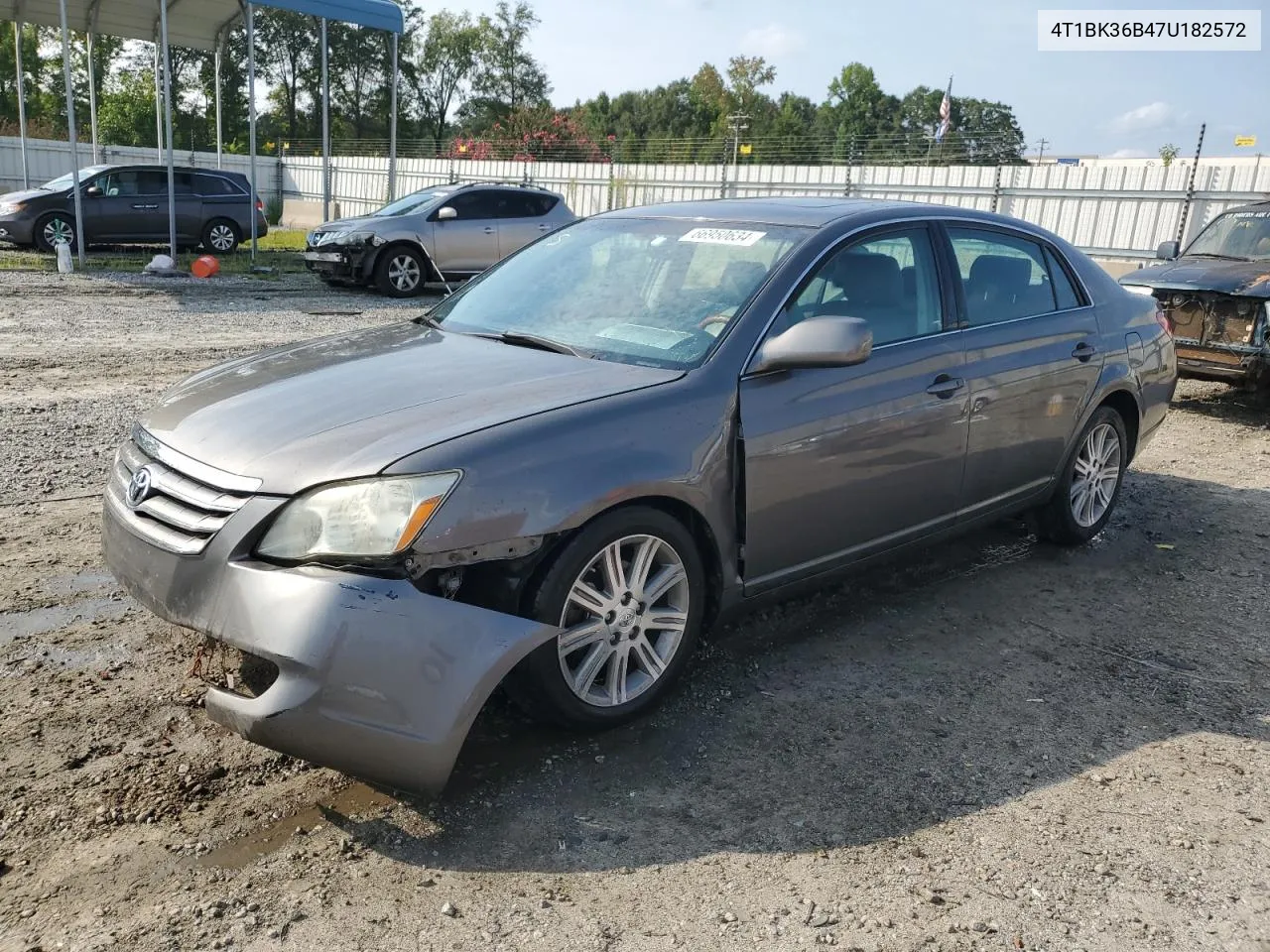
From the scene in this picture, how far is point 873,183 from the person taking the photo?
2431 cm

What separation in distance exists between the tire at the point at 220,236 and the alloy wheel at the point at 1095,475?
17.5 meters

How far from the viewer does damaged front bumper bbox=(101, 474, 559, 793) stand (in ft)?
8.66

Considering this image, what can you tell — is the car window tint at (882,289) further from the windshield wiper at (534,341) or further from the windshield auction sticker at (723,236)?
the windshield wiper at (534,341)

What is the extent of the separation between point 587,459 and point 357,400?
2.57 feet

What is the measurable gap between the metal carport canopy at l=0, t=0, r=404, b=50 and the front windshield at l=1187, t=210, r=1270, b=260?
13534 mm

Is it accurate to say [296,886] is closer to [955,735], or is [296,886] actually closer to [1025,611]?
[955,735]

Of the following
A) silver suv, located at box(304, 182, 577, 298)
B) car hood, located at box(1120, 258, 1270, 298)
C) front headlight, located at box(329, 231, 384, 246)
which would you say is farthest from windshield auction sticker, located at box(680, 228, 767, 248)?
front headlight, located at box(329, 231, 384, 246)

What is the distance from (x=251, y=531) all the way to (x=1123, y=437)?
4659mm

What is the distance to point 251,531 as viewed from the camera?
2807 mm

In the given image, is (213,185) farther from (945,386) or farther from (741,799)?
(741,799)

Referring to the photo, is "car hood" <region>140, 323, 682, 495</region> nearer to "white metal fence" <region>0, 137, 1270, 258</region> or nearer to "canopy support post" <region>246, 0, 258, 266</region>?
"canopy support post" <region>246, 0, 258, 266</region>

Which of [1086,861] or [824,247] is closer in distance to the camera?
[1086,861]

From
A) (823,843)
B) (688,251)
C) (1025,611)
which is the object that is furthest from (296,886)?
(1025,611)

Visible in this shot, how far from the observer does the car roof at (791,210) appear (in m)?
4.22
